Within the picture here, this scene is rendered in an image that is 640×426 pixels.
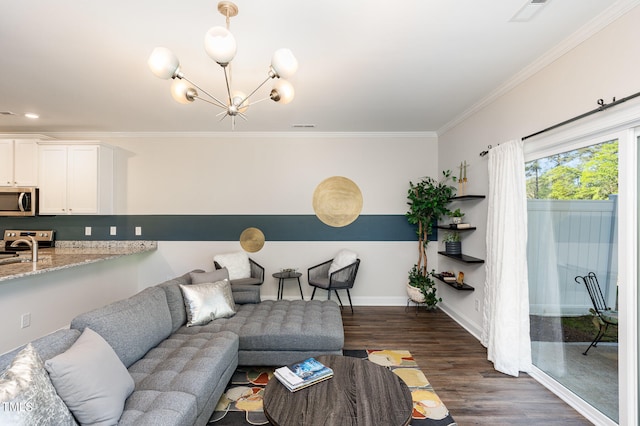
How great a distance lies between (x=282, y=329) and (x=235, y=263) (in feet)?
6.54

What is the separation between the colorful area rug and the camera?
80.8 inches

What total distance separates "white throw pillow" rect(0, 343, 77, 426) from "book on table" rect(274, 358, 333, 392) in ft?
3.29

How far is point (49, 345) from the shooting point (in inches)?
59.4

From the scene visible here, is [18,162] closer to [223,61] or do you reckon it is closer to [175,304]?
[175,304]

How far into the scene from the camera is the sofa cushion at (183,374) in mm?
1512

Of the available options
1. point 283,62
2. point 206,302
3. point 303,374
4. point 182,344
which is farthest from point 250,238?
point 283,62

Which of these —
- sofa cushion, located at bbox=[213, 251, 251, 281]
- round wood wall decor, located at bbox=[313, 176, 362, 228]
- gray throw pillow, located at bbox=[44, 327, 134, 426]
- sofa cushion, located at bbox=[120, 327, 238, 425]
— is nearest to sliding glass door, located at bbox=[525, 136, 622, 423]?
round wood wall decor, located at bbox=[313, 176, 362, 228]

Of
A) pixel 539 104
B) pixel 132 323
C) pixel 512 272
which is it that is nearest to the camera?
pixel 132 323

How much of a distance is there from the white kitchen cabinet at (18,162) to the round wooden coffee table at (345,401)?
15.9ft

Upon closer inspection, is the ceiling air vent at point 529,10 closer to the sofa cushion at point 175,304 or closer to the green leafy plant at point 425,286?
the green leafy plant at point 425,286

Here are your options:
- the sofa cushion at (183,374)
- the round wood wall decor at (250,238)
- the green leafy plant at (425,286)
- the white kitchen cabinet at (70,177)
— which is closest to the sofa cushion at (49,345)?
the sofa cushion at (183,374)

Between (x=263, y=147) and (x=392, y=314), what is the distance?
322 centimetres

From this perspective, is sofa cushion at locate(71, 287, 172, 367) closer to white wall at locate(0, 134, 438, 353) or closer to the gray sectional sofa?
the gray sectional sofa

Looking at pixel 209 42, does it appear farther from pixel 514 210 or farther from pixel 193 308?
pixel 514 210
